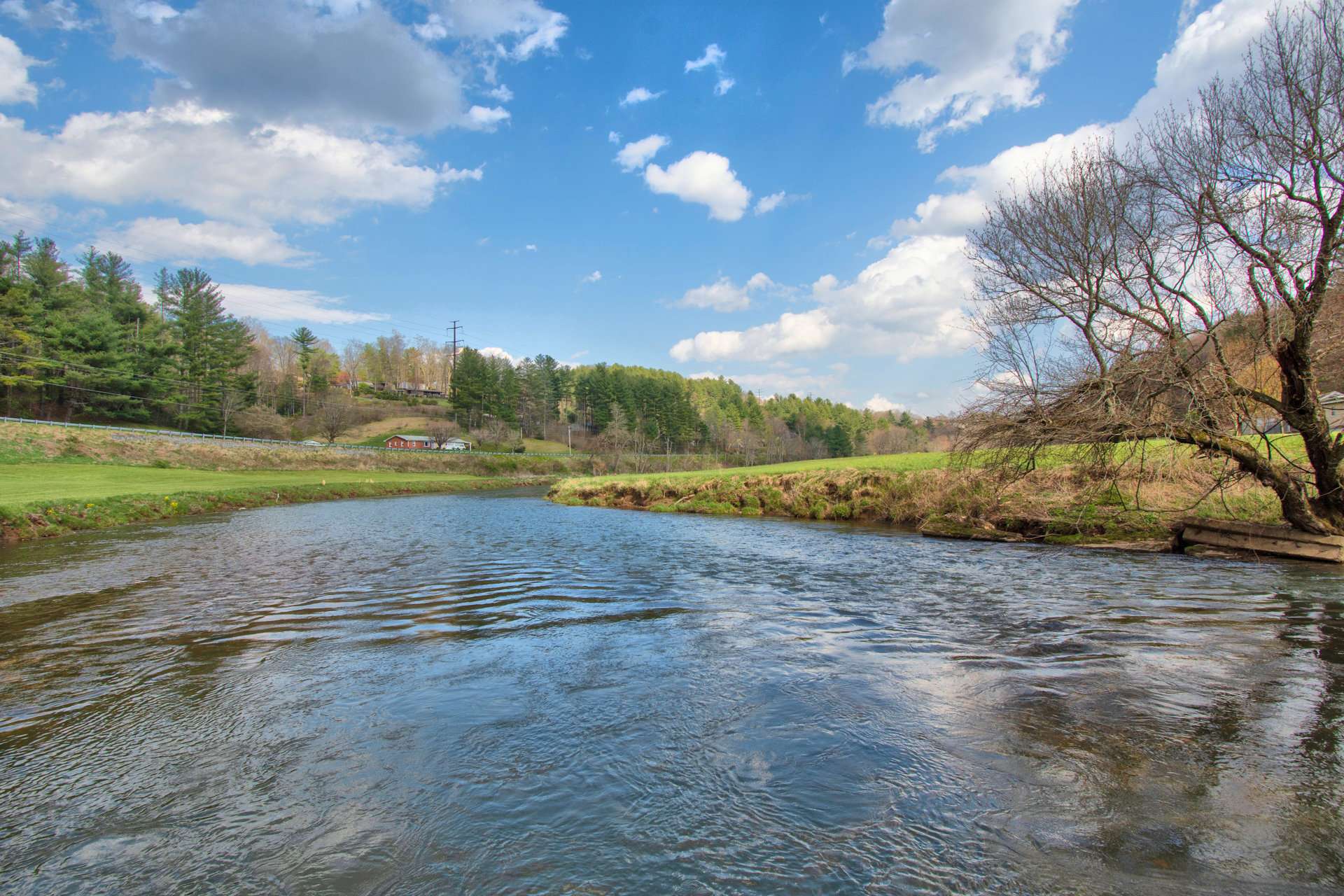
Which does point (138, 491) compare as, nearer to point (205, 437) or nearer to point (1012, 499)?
point (1012, 499)

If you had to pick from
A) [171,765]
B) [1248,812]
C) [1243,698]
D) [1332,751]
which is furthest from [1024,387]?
[171,765]

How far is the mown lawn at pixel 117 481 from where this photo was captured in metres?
20.5

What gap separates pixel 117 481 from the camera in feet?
88.8

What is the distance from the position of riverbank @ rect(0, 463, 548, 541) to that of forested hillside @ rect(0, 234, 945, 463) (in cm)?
2490

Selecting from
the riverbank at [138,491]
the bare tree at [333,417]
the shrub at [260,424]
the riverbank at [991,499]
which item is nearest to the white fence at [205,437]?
the shrub at [260,424]

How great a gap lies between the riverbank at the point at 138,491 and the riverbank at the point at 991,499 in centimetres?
1963

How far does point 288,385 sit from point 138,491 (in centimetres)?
8080

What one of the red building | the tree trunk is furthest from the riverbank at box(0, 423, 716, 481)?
the tree trunk

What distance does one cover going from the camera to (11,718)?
4738mm

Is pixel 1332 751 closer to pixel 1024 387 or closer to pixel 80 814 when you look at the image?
pixel 80 814

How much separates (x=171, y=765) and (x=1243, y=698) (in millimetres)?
8156

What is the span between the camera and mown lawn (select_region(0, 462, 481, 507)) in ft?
67.2

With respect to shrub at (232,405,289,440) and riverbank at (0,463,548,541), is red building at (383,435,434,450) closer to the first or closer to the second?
shrub at (232,405,289,440)

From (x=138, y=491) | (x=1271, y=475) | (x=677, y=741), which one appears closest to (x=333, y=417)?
(x=138, y=491)
